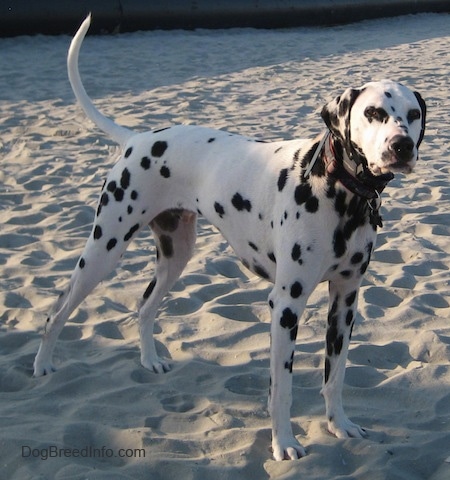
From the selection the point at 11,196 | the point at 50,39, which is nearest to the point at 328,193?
the point at 11,196

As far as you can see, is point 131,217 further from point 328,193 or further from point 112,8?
point 112,8

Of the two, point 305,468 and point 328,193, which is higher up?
point 328,193

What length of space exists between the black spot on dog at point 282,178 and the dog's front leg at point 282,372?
47 centimetres

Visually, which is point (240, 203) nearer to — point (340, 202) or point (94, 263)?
point (340, 202)

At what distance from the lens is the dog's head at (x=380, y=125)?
3410 mm

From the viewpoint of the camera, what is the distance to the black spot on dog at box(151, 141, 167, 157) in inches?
178

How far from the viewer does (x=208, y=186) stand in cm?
433

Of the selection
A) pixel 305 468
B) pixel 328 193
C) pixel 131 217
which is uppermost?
pixel 328 193

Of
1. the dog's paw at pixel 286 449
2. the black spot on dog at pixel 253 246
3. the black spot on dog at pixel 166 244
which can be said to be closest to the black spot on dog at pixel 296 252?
the black spot on dog at pixel 253 246

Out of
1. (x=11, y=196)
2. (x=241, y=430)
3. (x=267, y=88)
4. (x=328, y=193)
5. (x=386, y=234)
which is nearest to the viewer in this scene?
(x=328, y=193)

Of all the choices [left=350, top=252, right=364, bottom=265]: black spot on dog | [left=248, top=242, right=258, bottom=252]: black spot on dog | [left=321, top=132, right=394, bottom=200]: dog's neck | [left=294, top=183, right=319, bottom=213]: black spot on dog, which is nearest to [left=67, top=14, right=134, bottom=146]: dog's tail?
[left=248, top=242, right=258, bottom=252]: black spot on dog

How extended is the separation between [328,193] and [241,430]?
117cm

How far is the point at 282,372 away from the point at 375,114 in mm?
1180

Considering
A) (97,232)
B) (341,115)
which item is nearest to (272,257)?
(341,115)
